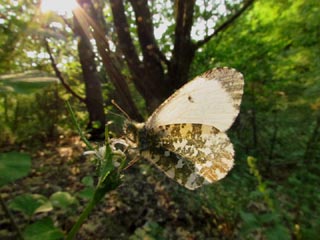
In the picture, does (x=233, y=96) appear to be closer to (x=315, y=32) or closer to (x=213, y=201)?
(x=213, y=201)

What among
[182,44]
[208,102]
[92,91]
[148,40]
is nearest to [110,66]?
[208,102]

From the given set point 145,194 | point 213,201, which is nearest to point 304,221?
point 213,201

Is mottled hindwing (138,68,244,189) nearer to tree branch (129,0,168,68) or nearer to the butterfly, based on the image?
the butterfly

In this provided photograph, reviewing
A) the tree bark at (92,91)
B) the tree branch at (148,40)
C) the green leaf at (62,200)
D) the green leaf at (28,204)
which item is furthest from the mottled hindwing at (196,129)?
the tree bark at (92,91)

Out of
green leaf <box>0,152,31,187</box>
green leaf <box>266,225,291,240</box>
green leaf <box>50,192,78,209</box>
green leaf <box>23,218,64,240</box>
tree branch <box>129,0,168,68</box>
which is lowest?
green leaf <box>266,225,291,240</box>

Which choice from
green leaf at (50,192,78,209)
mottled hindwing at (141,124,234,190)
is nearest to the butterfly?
mottled hindwing at (141,124,234,190)

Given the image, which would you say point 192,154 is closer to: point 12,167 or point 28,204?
point 12,167
